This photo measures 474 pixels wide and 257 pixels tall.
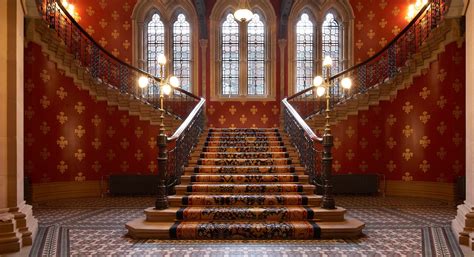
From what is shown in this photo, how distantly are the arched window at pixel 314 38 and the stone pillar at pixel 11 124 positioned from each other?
8874mm

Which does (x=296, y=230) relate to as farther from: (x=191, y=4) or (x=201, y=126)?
(x=191, y=4)

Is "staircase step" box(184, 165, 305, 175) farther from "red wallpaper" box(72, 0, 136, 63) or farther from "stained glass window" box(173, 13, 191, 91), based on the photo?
"red wallpaper" box(72, 0, 136, 63)

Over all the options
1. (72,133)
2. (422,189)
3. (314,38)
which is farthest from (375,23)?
(72,133)

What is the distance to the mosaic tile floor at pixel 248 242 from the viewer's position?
5.21 metres

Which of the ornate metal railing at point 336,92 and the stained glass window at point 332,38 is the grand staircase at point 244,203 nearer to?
the ornate metal railing at point 336,92

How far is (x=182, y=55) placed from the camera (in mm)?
13422

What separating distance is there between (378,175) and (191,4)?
717 centimetres

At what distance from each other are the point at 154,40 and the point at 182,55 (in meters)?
0.94

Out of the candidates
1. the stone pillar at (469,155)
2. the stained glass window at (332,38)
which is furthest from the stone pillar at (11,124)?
the stained glass window at (332,38)

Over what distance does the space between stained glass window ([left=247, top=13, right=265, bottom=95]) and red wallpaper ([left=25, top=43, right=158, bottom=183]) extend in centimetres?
409

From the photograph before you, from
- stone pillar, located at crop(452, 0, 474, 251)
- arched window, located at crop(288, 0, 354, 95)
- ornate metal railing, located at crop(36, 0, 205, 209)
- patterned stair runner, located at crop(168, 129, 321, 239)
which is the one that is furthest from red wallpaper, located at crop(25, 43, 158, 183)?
stone pillar, located at crop(452, 0, 474, 251)

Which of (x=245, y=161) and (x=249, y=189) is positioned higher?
(x=245, y=161)

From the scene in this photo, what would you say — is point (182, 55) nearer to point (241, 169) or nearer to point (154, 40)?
point (154, 40)

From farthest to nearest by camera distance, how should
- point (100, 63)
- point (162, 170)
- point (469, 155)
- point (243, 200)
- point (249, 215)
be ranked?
point (100, 63) → point (243, 200) → point (162, 170) → point (249, 215) → point (469, 155)
